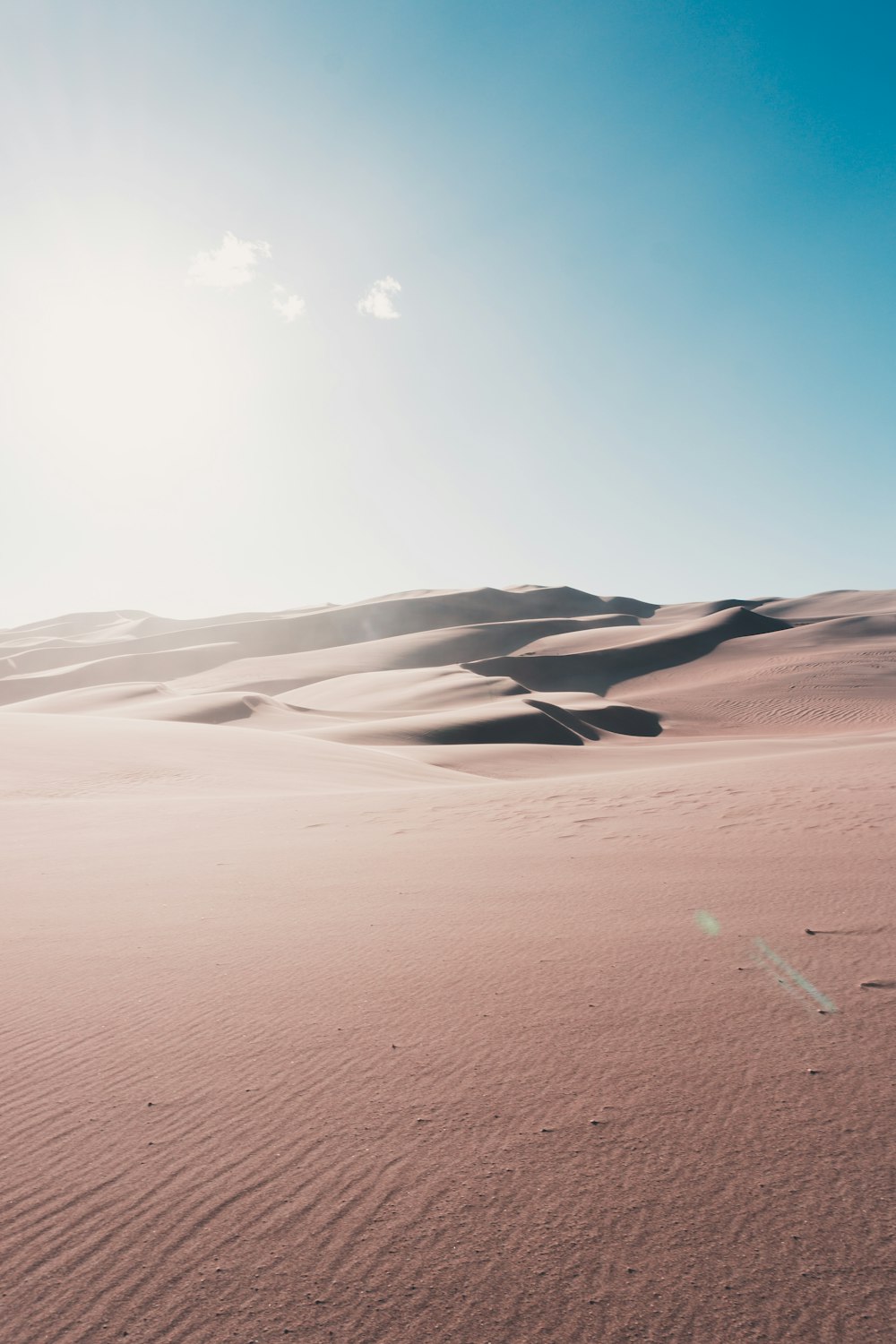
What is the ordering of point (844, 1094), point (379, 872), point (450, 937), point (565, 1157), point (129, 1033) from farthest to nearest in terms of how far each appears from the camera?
point (379, 872) < point (450, 937) < point (129, 1033) < point (844, 1094) < point (565, 1157)

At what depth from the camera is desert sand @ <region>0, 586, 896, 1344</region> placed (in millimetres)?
1812

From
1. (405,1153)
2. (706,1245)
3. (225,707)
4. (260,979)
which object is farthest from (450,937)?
(225,707)

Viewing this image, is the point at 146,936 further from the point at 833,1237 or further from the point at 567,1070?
the point at 833,1237

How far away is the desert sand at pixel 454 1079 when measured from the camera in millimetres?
1812

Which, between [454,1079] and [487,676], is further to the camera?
[487,676]

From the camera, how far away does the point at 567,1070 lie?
278 cm

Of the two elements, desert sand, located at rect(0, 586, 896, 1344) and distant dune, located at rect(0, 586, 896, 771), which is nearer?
desert sand, located at rect(0, 586, 896, 1344)

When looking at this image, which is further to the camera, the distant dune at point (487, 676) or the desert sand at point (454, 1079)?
the distant dune at point (487, 676)

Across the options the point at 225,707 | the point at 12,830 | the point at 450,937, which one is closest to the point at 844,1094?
the point at 450,937

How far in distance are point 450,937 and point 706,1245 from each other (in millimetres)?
2556

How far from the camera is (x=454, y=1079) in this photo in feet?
9.06

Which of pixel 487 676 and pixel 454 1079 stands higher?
pixel 454 1079

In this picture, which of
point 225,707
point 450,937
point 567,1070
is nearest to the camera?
point 567,1070

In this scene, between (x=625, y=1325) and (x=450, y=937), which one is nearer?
(x=625, y=1325)
